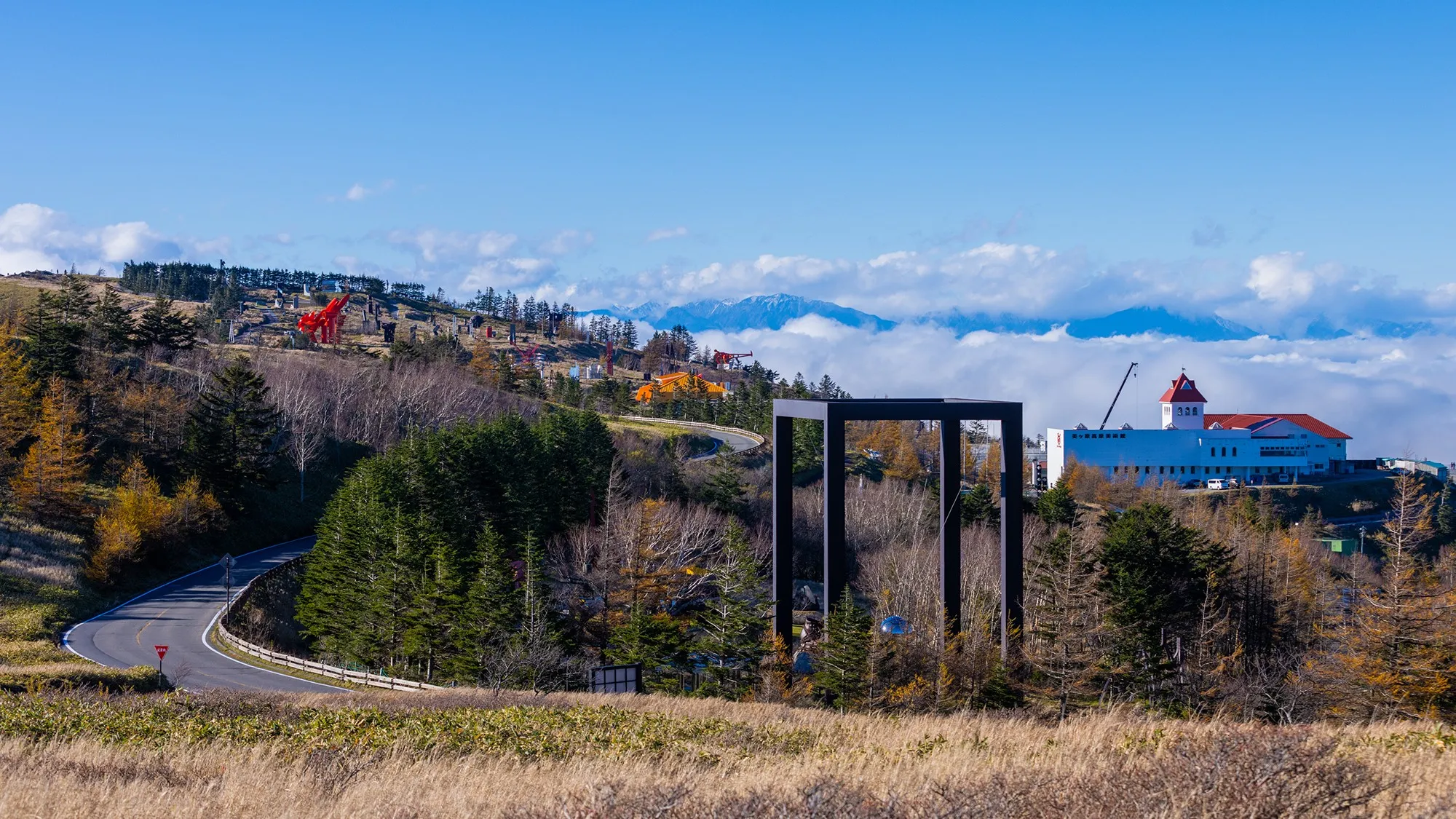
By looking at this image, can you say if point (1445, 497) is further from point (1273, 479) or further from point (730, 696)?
point (730, 696)

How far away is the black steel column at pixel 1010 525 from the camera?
25.3 meters

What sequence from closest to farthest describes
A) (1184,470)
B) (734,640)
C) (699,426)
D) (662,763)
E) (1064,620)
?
(662,763) → (734,640) → (1064,620) → (699,426) → (1184,470)

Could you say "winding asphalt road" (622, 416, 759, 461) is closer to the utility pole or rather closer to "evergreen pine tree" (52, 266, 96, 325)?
the utility pole

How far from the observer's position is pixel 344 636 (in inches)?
1407

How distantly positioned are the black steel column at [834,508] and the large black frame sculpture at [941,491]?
2 cm

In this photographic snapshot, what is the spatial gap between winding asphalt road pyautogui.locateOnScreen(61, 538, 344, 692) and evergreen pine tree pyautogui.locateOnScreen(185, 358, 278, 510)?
23.3ft

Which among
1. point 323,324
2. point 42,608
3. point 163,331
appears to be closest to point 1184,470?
point 323,324

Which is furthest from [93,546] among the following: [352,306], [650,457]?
[352,306]

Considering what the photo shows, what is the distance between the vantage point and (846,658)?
Answer: 2472 cm

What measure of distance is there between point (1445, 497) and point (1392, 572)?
7316 cm

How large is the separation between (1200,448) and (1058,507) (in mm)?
63391

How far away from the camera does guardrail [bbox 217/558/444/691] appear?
29.3m

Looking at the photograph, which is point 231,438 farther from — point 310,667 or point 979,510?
point 979,510

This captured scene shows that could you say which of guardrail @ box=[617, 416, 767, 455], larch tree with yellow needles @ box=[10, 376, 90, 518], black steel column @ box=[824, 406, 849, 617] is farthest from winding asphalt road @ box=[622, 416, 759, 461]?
black steel column @ box=[824, 406, 849, 617]
